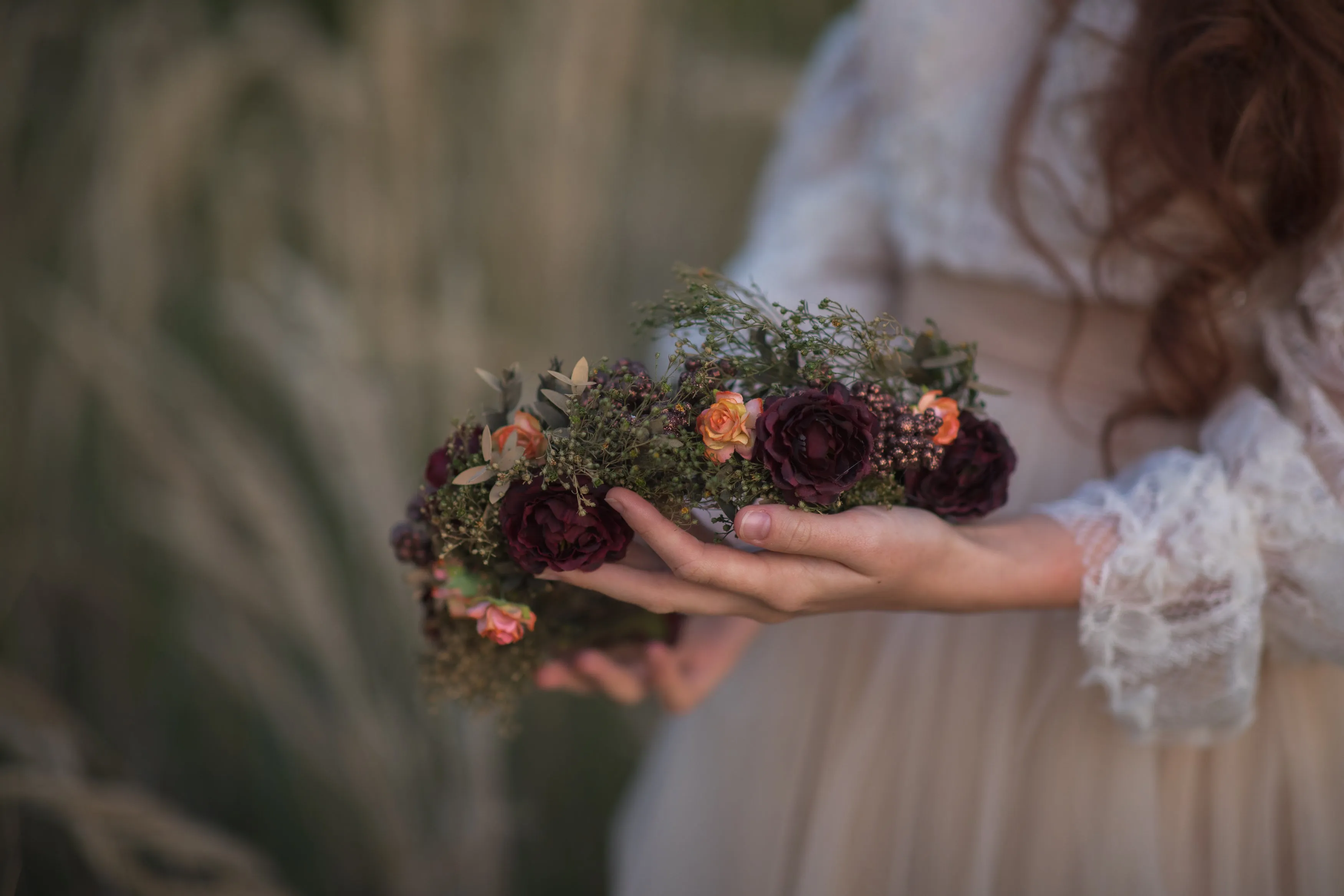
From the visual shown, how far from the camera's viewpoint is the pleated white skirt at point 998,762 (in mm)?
688

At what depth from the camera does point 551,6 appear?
1219 mm

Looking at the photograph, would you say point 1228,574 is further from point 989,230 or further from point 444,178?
point 444,178

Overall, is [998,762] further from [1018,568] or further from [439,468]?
[439,468]

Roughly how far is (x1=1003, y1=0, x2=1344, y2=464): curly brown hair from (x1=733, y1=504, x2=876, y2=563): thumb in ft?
1.24

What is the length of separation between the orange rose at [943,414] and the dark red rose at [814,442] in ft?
0.27

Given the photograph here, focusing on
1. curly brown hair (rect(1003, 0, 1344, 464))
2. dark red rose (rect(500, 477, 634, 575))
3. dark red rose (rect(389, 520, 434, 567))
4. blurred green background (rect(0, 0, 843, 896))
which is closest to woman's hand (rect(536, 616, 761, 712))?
dark red rose (rect(389, 520, 434, 567))

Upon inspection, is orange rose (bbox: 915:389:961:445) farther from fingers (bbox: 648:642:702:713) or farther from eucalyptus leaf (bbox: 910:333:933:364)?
fingers (bbox: 648:642:702:713)

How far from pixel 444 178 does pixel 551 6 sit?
1.04ft

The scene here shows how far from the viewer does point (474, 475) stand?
1.59ft

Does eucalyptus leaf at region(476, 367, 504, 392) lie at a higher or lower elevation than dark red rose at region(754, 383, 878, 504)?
higher

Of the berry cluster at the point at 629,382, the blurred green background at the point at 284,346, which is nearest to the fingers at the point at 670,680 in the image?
the berry cluster at the point at 629,382

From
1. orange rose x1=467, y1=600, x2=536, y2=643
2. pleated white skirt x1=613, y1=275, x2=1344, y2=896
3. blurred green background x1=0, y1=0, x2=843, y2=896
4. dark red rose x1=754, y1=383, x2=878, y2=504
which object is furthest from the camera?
blurred green background x1=0, y1=0, x2=843, y2=896

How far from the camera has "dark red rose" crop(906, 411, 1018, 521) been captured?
21.2 inches

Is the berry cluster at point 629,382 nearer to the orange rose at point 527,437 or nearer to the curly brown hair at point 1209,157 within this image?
the orange rose at point 527,437
